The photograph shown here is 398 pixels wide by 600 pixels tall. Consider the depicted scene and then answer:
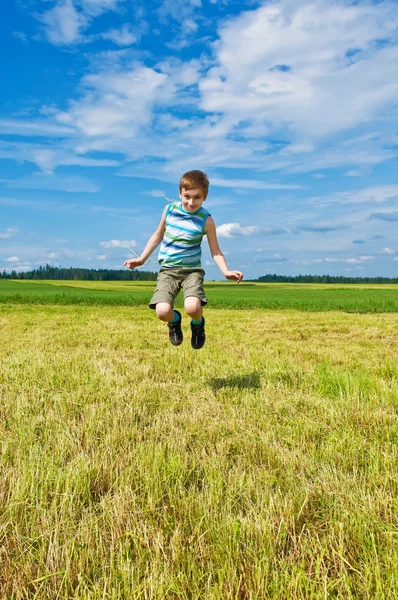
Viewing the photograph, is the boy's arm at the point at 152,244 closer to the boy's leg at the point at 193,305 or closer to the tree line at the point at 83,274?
the boy's leg at the point at 193,305

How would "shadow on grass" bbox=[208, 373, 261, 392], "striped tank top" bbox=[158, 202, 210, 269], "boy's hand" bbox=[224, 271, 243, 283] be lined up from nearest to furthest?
"boy's hand" bbox=[224, 271, 243, 283], "shadow on grass" bbox=[208, 373, 261, 392], "striped tank top" bbox=[158, 202, 210, 269]

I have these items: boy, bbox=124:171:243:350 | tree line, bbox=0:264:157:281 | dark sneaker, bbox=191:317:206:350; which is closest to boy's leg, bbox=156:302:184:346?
boy, bbox=124:171:243:350

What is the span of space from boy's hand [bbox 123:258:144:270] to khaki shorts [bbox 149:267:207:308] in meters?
0.30

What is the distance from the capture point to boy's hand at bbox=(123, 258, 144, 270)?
18.5 ft

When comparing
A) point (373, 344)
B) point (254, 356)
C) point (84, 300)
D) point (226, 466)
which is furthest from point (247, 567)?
point (84, 300)

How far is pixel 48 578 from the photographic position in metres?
1.91

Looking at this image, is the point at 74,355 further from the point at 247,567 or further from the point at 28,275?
the point at 28,275

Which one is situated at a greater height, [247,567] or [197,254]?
[197,254]

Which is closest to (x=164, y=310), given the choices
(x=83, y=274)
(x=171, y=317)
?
(x=171, y=317)

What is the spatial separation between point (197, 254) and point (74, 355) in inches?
135

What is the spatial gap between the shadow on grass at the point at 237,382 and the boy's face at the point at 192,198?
2.18 meters

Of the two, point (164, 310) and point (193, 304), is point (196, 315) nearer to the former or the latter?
point (193, 304)

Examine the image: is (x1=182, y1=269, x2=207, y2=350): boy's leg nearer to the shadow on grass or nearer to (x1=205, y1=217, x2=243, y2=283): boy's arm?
(x1=205, y1=217, x2=243, y2=283): boy's arm

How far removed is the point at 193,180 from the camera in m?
5.29
